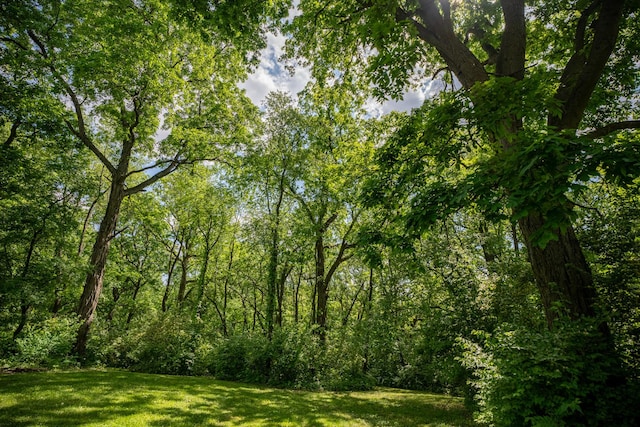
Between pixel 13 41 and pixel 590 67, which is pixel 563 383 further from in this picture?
pixel 13 41

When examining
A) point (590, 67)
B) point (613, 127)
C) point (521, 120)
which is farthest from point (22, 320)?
point (613, 127)

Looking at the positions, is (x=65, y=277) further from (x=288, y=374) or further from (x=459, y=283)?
(x=459, y=283)

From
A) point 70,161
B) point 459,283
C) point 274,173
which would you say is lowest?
point 459,283

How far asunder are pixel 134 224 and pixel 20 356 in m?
14.9

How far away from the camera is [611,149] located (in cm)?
329

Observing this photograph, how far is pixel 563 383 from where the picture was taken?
3.90 m

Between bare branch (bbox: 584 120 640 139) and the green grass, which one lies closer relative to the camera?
bare branch (bbox: 584 120 640 139)

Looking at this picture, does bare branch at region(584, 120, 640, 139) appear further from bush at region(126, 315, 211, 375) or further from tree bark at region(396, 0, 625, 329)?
bush at region(126, 315, 211, 375)

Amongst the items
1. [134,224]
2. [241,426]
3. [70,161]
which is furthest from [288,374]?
[134,224]

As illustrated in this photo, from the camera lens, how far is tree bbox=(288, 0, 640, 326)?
3.38 m

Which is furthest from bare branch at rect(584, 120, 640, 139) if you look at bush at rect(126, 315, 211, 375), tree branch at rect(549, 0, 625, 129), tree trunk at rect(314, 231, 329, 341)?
bush at rect(126, 315, 211, 375)

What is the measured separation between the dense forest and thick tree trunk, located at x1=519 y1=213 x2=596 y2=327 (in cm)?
3

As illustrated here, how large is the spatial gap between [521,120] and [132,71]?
12956 mm

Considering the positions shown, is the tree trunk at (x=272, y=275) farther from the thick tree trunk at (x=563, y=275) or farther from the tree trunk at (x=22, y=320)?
the thick tree trunk at (x=563, y=275)
